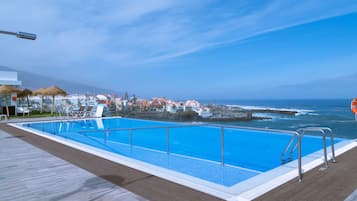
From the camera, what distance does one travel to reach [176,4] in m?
10.4

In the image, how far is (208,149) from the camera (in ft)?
22.0

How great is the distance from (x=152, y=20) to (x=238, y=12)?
4.62 meters

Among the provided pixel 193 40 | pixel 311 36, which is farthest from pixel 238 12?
pixel 311 36

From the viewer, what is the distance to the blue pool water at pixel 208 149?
433cm

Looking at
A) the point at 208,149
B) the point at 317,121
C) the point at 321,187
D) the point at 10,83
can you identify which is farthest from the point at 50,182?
the point at 10,83

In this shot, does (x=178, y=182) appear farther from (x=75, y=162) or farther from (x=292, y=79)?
(x=292, y=79)

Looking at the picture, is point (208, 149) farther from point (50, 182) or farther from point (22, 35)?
point (22, 35)

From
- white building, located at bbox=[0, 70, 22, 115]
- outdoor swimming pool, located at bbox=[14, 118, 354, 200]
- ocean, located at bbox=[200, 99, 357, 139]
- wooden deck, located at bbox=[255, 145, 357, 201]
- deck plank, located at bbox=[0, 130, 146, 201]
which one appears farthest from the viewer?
white building, located at bbox=[0, 70, 22, 115]

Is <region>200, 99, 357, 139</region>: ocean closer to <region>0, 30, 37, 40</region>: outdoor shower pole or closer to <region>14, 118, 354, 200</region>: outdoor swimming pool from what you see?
<region>14, 118, 354, 200</region>: outdoor swimming pool

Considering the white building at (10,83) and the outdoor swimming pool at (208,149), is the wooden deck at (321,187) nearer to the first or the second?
the outdoor swimming pool at (208,149)

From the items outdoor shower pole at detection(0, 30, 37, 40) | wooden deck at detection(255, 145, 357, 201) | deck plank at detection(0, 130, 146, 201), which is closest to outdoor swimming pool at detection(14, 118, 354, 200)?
wooden deck at detection(255, 145, 357, 201)

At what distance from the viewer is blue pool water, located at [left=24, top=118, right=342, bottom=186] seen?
433cm

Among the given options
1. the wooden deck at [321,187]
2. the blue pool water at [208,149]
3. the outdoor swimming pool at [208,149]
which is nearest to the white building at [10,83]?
the outdoor swimming pool at [208,149]

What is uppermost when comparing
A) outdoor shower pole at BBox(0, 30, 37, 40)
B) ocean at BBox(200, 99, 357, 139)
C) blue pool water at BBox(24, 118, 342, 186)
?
outdoor shower pole at BBox(0, 30, 37, 40)
